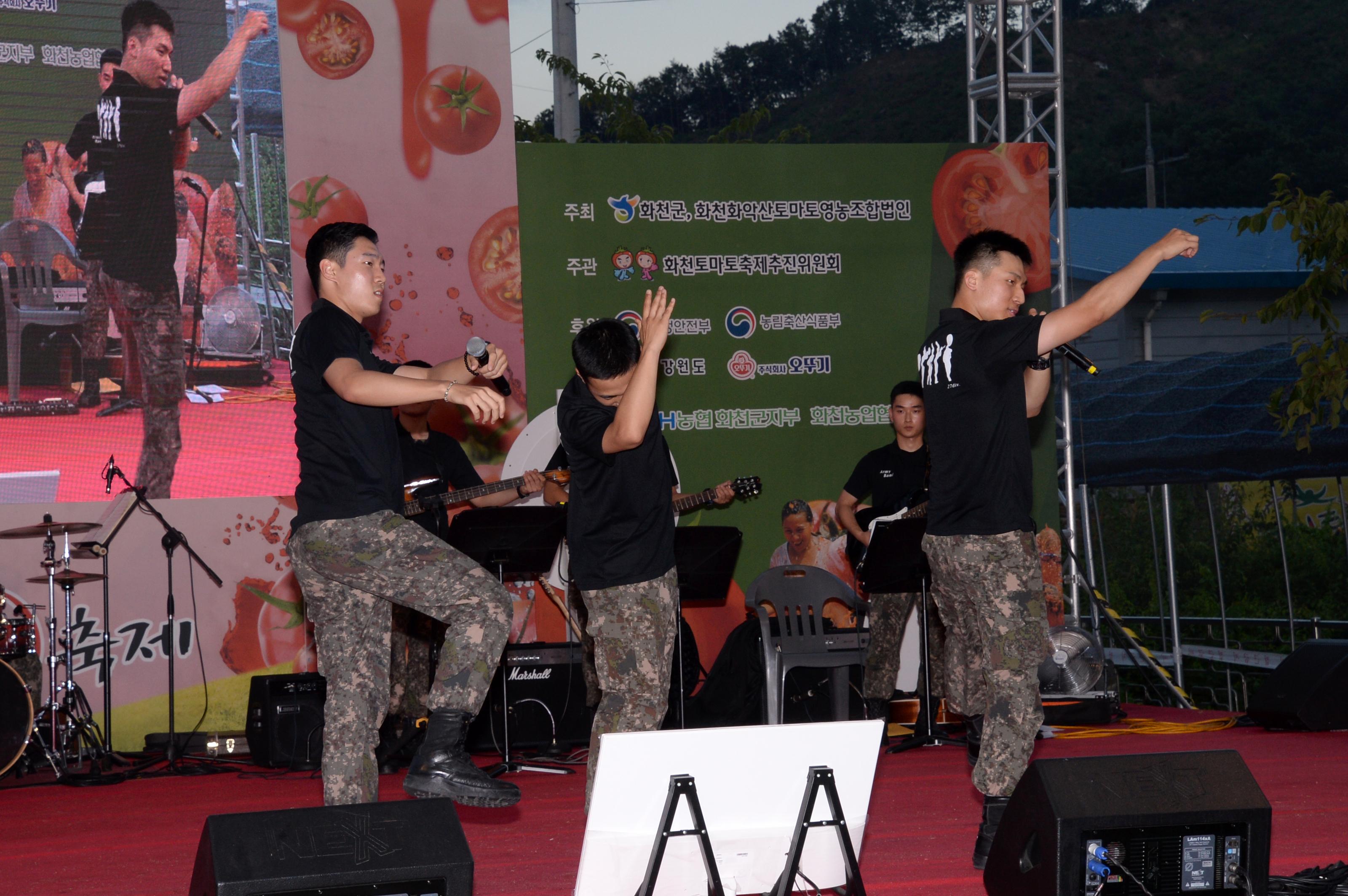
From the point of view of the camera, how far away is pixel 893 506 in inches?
268

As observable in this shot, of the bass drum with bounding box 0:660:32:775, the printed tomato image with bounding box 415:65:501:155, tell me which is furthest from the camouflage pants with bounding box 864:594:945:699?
the bass drum with bounding box 0:660:32:775

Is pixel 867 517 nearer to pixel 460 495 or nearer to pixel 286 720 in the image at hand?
pixel 460 495

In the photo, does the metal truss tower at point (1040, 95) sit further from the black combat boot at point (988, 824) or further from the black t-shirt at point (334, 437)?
the black t-shirt at point (334, 437)

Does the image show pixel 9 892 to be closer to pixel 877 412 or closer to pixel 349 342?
pixel 349 342

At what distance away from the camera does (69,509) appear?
6871 mm

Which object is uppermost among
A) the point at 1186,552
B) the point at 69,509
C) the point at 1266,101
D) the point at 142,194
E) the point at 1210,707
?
the point at 1266,101

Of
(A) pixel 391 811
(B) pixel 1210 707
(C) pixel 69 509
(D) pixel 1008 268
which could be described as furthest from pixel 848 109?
(A) pixel 391 811

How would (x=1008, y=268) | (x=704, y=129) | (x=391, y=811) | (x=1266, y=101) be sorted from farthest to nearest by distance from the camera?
(x=704, y=129), (x=1266, y=101), (x=1008, y=268), (x=391, y=811)

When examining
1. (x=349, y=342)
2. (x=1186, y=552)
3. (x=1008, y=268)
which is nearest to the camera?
(x=349, y=342)

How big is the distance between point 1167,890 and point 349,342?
2.50 meters

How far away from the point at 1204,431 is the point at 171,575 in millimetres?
6534

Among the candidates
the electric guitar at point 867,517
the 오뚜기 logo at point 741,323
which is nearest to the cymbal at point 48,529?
the 오뚜기 logo at point 741,323

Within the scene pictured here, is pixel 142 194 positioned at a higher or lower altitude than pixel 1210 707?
higher

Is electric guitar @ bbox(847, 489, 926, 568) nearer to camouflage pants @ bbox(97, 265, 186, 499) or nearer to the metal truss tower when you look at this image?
the metal truss tower
